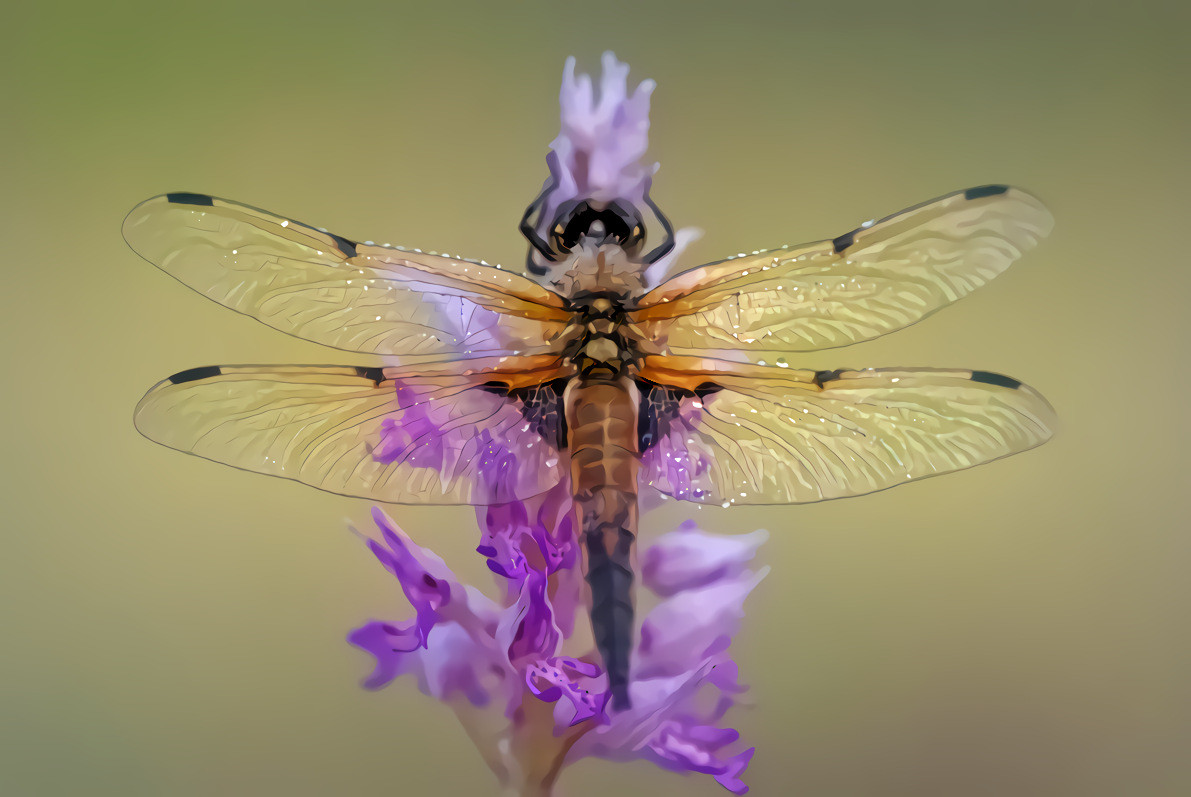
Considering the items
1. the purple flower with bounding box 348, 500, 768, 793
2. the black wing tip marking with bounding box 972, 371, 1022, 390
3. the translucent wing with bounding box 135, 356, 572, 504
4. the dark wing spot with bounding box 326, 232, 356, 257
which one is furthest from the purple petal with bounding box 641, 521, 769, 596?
the dark wing spot with bounding box 326, 232, 356, 257

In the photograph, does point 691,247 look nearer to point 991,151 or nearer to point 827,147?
point 827,147

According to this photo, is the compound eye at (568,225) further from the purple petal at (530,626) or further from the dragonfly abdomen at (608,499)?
the purple petal at (530,626)

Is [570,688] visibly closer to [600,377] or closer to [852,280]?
[600,377]

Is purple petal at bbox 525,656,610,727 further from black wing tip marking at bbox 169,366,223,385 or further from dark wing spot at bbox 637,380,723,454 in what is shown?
black wing tip marking at bbox 169,366,223,385

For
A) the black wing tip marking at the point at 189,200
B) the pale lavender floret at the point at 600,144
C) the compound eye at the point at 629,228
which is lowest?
the black wing tip marking at the point at 189,200

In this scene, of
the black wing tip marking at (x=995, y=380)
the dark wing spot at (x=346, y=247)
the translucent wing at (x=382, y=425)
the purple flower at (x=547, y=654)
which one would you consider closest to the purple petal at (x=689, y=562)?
the purple flower at (x=547, y=654)

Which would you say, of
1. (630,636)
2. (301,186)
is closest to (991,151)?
(630,636)

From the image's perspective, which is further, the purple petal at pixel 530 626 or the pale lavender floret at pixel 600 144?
the pale lavender floret at pixel 600 144
